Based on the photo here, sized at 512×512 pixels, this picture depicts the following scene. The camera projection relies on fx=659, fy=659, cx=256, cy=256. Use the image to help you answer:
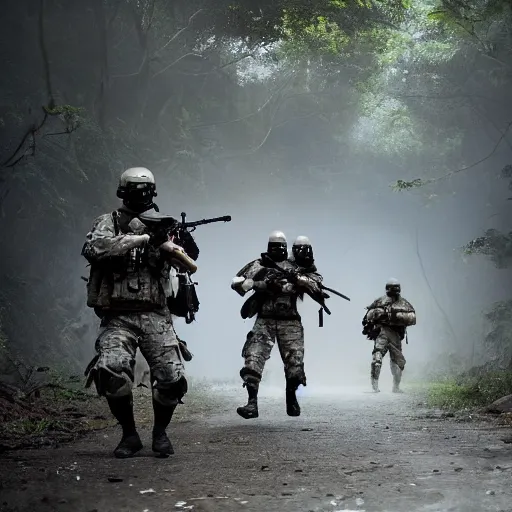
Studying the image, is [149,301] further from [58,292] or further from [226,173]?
[226,173]

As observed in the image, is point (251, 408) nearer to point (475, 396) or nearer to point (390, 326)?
point (475, 396)

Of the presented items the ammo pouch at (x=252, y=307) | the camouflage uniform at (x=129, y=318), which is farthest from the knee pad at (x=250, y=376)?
the camouflage uniform at (x=129, y=318)

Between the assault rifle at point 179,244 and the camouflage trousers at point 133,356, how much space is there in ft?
0.83

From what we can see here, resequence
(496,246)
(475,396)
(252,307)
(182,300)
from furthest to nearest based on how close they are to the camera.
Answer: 1. (496,246)
2. (475,396)
3. (252,307)
4. (182,300)

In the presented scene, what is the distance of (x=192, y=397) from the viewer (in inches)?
442

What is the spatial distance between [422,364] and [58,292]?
62.6ft

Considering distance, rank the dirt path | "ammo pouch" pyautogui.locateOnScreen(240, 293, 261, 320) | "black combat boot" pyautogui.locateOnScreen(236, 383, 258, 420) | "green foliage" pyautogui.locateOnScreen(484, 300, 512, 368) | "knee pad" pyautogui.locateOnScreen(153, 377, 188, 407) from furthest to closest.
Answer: "green foliage" pyautogui.locateOnScreen(484, 300, 512, 368)
"ammo pouch" pyautogui.locateOnScreen(240, 293, 261, 320)
"black combat boot" pyautogui.locateOnScreen(236, 383, 258, 420)
"knee pad" pyautogui.locateOnScreen(153, 377, 188, 407)
the dirt path

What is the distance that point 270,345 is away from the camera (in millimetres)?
7758

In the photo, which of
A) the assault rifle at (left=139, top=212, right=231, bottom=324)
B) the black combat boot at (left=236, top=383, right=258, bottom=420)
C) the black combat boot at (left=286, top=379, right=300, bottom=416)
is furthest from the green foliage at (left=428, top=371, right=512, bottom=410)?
the assault rifle at (left=139, top=212, right=231, bottom=324)

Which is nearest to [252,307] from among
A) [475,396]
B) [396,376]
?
[475,396]

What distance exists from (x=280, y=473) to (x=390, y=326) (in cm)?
906

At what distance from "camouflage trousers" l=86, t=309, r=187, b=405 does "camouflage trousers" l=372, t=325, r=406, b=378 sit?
805 centimetres

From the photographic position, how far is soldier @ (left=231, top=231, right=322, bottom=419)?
755 cm

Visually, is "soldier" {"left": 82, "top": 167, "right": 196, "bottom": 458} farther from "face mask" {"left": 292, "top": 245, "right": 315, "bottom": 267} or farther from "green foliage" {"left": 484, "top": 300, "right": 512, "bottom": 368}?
"green foliage" {"left": 484, "top": 300, "right": 512, "bottom": 368}
